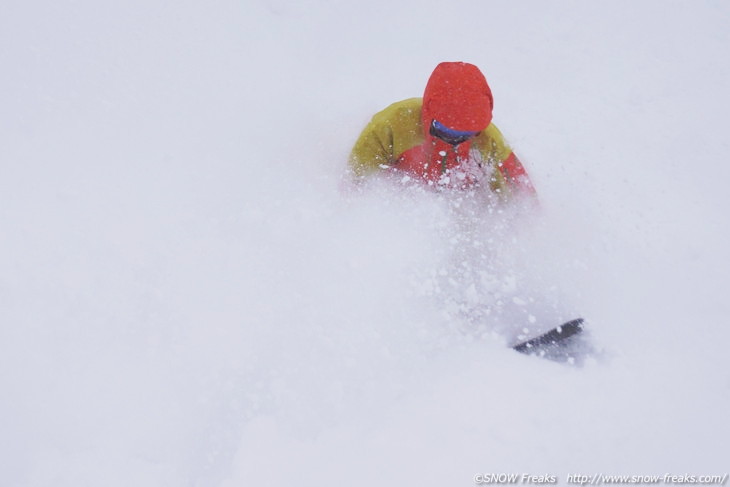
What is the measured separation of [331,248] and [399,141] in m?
0.68

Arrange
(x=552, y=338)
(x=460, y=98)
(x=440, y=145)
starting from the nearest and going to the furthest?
(x=460, y=98)
(x=552, y=338)
(x=440, y=145)

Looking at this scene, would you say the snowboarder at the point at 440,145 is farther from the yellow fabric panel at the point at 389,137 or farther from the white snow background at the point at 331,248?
the white snow background at the point at 331,248

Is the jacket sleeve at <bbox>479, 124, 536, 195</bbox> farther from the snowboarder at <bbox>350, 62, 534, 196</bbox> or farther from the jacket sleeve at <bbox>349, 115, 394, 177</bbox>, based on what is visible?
the jacket sleeve at <bbox>349, 115, 394, 177</bbox>

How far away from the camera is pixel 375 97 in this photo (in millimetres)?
3225

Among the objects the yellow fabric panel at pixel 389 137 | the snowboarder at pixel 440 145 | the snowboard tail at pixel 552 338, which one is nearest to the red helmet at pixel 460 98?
the snowboarder at pixel 440 145

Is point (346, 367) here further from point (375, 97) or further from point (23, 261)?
point (375, 97)

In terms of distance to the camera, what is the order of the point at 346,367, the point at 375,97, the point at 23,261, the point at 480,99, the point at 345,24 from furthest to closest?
the point at 345,24 → the point at 375,97 → the point at 23,261 → the point at 346,367 → the point at 480,99

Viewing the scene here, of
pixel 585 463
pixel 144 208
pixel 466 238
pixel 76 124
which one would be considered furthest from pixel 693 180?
pixel 76 124

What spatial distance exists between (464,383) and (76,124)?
2510 mm

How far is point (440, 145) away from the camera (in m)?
2.26

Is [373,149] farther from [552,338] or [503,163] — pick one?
[552,338]

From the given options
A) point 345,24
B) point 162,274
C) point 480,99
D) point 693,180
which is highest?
point 345,24

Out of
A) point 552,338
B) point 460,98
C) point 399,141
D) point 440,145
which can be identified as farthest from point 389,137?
point 552,338

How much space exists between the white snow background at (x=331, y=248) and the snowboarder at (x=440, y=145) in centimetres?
19
